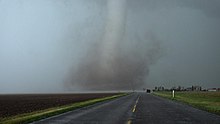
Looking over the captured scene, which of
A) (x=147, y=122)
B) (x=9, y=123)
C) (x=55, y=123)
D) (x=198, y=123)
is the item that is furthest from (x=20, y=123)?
(x=198, y=123)

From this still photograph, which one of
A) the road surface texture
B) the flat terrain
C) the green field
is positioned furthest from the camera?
the flat terrain

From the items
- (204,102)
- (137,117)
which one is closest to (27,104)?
(204,102)

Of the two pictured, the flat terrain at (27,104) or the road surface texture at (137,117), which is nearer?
the road surface texture at (137,117)

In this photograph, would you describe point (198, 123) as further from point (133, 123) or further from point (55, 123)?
point (55, 123)

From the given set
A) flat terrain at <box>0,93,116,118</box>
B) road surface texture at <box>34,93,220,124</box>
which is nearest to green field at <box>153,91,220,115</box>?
road surface texture at <box>34,93,220,124</box>

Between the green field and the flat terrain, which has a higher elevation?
the green field

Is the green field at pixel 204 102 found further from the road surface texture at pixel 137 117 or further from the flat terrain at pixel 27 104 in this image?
the flat terrain at pixel 27 104

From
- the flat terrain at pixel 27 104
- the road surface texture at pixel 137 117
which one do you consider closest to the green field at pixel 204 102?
the road surface texture at pixel 137 117

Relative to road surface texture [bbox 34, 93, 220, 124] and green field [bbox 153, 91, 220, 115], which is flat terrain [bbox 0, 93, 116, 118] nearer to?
road surface texture [bbox 34, 93, 220, 124]

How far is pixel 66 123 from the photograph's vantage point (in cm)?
1817

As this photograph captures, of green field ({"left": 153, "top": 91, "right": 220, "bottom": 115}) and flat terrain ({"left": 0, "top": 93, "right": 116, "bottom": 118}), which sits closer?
green field ({"left": 153, "top": 91, "right": 220, "bottom": 115})

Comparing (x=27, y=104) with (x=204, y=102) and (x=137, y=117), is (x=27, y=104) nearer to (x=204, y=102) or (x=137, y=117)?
(x=204, y=102)

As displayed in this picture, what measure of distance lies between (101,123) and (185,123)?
468cm

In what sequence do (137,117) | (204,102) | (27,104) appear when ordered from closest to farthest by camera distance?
(137,117), (204,102), (27,104)
